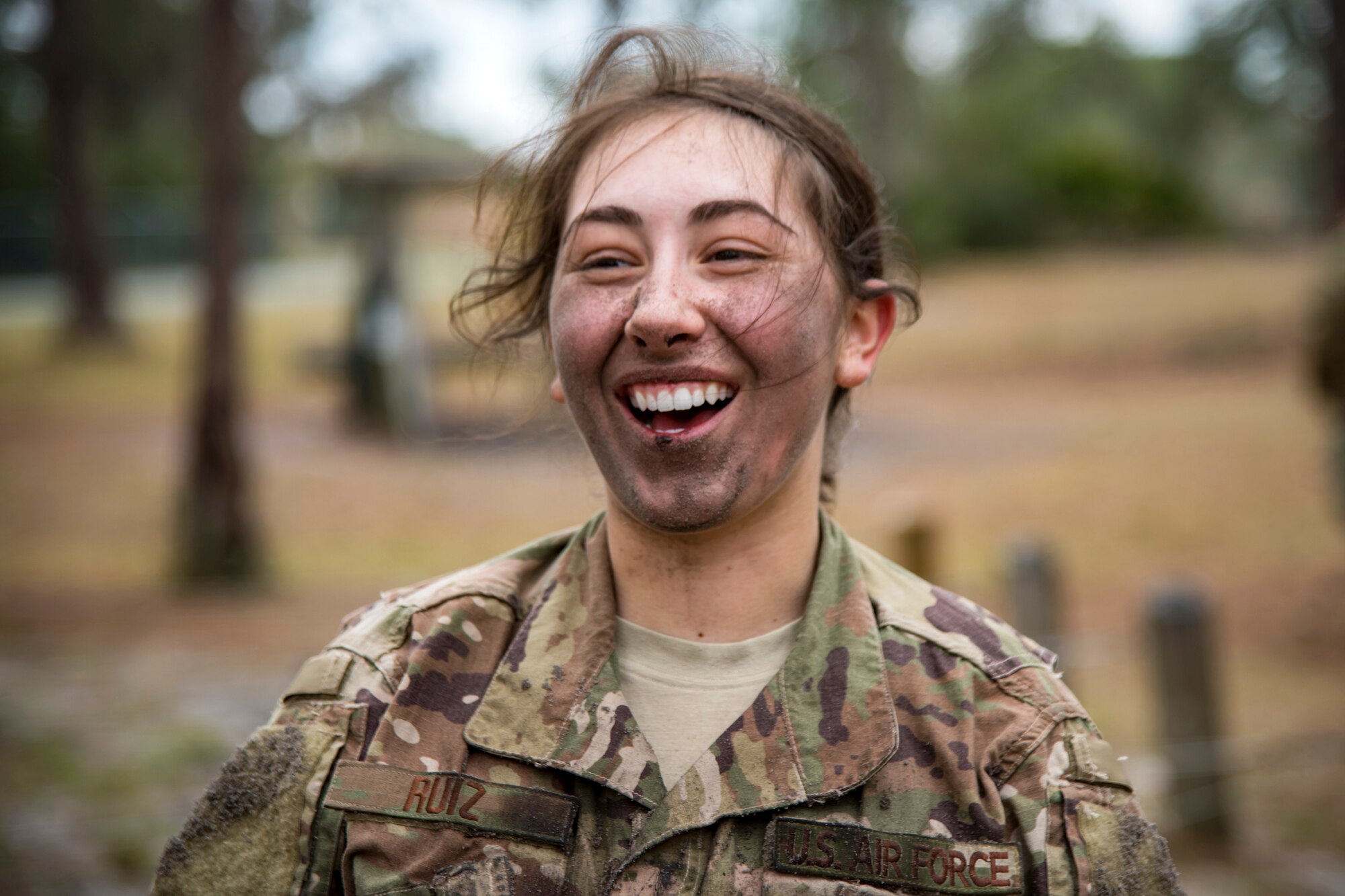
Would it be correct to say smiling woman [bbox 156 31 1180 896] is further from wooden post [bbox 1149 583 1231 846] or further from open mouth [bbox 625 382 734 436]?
wooden post [bbox 1149 583 1231 846]

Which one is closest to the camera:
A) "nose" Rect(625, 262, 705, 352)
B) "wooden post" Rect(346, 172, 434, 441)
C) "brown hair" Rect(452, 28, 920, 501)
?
"nose" Rect(625, 262, 705, 352)

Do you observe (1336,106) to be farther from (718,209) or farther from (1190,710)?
(718,209)

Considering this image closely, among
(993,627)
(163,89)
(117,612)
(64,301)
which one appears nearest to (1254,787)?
(993,627)

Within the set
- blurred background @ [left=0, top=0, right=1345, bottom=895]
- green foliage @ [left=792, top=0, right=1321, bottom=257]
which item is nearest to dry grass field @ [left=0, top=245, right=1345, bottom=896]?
blurred background @ [left=0, top=0, right=1345, bottom=895]

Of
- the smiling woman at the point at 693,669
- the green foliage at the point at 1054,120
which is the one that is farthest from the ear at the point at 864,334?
the green foliage at the point at 1054,120

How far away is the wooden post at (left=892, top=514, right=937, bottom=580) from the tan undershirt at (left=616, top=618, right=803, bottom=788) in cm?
275

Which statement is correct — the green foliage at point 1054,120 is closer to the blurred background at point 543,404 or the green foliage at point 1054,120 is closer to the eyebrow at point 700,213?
the blurred background at point 543,404

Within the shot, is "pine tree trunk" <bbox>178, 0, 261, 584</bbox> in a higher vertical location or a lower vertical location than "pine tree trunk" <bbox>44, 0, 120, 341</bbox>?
lower

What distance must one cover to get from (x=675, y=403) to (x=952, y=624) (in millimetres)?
578

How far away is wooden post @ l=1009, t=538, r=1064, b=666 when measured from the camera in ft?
17.3

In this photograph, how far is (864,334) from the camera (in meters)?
2.15

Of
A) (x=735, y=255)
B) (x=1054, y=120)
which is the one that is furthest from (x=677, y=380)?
(x=1054, y=120)

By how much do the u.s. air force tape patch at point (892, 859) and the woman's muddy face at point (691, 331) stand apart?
1.59ft

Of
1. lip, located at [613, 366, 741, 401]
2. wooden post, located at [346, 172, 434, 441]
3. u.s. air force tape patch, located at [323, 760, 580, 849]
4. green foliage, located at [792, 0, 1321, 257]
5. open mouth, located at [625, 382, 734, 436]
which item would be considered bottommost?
u.s. air force tape patch, located at [323, 760, 580, 849]
